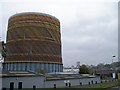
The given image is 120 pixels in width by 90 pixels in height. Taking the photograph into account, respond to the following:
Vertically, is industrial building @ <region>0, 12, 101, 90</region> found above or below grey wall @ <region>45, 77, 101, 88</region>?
above

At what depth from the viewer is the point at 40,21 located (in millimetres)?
89875

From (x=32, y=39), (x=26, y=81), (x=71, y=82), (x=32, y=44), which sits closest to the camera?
(x=26, y=81)

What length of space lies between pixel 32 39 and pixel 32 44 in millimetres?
2007

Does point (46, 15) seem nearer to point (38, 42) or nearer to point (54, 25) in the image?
point (54, 25)

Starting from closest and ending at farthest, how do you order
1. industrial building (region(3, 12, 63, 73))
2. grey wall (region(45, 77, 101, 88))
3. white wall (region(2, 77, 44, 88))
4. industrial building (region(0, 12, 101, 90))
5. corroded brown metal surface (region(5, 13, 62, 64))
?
white wall (region(2, 77, 44, 88)) → grey wall (region(45, 77, 101, 88)) → industrial building (region(0, 12, 101, 90)) → industrial building (region(3, 12, 63, 73)) → corroded brown metal surface (region(5, 13, 62, 64))

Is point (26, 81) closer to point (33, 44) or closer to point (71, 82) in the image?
point (71, 82)

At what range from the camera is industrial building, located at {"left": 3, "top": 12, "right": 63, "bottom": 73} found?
85312mm

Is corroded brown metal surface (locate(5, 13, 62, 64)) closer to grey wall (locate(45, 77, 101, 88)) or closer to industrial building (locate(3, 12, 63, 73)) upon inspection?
industrial building (locate(3, 12, 63, 73))

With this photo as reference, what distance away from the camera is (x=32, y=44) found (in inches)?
3408

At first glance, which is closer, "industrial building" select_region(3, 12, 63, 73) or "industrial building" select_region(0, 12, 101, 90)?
"industrial building" select_region(0, 12, 101, 90)

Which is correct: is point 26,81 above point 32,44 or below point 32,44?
below

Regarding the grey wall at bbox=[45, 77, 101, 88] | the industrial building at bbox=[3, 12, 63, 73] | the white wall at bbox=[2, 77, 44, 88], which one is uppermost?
the industrial building at bbox=[3, 12, 63, 73]

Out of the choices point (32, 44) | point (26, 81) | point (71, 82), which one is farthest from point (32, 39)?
point (26, 81)

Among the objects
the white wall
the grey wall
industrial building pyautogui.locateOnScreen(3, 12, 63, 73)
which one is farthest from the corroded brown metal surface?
the white wall
